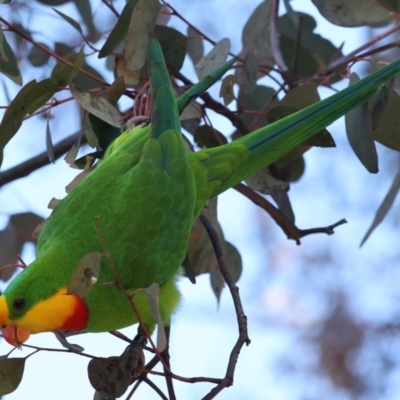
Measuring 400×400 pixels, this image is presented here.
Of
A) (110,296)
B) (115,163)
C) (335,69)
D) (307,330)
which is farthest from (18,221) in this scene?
(307,330)

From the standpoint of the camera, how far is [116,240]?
1.47 metres

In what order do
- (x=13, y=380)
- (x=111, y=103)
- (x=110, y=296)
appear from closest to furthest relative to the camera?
1. (x=13, y=380)
2. (x=110, y=296)
3. (x=111, y=103)

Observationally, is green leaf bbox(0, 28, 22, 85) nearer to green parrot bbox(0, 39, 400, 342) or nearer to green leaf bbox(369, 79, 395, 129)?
green parrot bbox(0, 39, 400, 342)

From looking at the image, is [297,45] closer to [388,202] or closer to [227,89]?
[227,89]

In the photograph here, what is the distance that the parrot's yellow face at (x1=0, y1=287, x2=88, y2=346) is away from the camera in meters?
1.34

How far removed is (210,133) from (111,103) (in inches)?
10.8

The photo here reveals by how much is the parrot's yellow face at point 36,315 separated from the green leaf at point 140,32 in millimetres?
527

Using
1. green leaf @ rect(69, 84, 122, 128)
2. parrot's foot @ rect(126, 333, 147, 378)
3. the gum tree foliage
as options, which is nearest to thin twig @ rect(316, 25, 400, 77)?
the gum tree foliage

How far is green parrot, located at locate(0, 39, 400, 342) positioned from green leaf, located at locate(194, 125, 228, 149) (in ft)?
0.20

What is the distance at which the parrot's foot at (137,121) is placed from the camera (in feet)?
5.38

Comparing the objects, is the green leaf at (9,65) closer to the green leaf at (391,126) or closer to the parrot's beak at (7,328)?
the parrot's beak at (7,328)

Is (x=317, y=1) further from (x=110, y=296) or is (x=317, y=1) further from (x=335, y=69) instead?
(x=110, y=296)

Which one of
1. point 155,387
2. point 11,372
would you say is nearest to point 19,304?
point 11,372

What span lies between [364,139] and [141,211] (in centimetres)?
49
